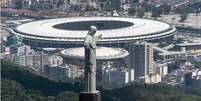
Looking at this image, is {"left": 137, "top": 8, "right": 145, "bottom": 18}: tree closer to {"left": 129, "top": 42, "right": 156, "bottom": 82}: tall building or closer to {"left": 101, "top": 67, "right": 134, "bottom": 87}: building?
{"left": 129, "top": 42, "right": 156, "bottom": 82}: tall building

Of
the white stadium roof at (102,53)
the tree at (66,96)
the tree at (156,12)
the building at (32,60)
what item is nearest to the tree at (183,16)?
the tree at (156,12)

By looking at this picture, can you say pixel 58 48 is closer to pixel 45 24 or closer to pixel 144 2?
pixel 45 24

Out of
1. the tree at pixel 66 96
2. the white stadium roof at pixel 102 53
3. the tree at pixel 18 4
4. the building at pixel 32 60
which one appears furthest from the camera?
the tree at pixel 18 4

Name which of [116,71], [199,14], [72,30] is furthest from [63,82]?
[199,14]

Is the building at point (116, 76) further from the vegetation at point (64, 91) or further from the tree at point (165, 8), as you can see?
the tree at point (165, 8)

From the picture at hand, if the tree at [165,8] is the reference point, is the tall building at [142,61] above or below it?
below

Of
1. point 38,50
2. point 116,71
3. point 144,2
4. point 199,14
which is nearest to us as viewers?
point 116,71

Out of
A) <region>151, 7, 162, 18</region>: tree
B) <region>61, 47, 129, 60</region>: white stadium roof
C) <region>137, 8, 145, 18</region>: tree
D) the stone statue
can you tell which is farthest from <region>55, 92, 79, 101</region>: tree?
<region>151, 7, 162, 18</region>: tree
